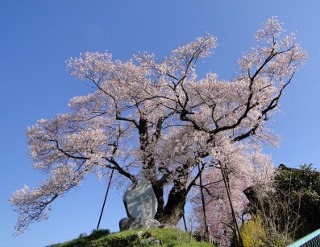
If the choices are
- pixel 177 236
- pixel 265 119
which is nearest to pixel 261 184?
pixel 265 119

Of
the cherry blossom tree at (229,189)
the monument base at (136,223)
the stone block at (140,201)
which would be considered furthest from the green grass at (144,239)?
the cherry blossom tree at (229,189)

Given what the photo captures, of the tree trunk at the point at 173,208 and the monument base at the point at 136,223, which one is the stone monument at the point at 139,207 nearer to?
the monument base at the point at 136,223

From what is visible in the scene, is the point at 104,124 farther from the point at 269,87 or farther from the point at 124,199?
the point at 269,87

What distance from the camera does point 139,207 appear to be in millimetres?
12102

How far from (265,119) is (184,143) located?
3.80 meters

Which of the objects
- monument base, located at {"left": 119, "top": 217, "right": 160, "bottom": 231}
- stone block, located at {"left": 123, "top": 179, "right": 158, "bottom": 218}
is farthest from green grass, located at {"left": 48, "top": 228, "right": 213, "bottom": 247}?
stone block, located at {"left": 123, "top": 179, "right": 158, "bottom": 218}

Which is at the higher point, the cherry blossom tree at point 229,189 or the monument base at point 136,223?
the cherry blossom tree at point 229,189

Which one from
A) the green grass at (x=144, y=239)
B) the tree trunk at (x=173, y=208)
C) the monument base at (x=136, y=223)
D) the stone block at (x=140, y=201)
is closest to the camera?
the green grass at (x=144, y=239)

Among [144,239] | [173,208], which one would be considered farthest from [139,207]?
[173,208]

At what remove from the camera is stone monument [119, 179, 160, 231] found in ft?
38.4

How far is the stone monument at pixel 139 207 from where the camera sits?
38.4 feet

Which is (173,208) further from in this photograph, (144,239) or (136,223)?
(144,239)

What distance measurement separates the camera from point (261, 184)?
13.2 m

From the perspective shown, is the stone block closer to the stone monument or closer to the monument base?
the stone monument
